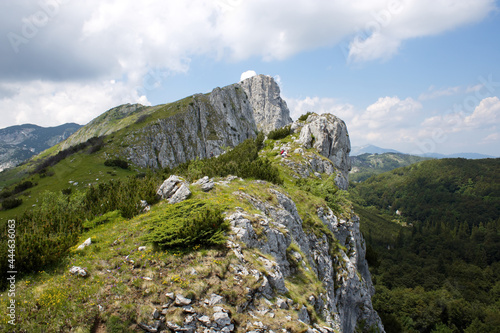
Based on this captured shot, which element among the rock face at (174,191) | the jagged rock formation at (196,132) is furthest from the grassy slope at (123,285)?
the jagged rock formation at (196,132)

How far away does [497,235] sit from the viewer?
152m

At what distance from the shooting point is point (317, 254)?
19.2 m

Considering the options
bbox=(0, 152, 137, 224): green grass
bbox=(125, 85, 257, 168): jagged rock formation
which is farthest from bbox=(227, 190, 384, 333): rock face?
bbox=(125, 85, 257, 168): jagged rock formation

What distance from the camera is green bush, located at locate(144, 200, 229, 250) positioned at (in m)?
10.9

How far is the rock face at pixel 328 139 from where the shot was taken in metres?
43.7

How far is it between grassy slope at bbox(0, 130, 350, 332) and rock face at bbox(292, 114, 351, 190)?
103 feet

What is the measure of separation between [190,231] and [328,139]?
40.3m

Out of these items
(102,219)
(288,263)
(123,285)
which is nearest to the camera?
(123,285)

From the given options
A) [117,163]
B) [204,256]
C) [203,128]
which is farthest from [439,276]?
[117,163]

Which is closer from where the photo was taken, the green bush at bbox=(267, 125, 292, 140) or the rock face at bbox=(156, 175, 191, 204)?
the rock face at bbox=(156, 175, 191, 204)

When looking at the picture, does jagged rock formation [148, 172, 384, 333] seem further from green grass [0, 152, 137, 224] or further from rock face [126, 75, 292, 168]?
rock face [126, 75, 292, 168]

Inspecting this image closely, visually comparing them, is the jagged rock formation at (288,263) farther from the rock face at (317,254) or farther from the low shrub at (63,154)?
the low shrub at (63,154)

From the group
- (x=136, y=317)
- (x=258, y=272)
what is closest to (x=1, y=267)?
(x=136, y=317)

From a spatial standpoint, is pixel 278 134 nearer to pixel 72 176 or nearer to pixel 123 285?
pixel 123 285
